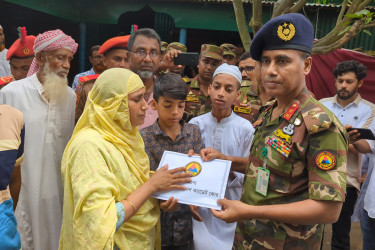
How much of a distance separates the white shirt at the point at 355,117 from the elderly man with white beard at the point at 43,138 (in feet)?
11.6

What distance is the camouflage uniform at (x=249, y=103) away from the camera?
3.79 meters

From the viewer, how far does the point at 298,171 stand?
69.4 inches

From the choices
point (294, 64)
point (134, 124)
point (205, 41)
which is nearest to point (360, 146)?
point (294, 64)

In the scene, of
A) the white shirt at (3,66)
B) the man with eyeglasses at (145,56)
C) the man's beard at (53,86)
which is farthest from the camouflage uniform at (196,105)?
the white shirt at (3,66)

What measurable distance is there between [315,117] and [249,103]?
2546 mm

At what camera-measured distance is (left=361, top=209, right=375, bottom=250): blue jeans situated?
346cm

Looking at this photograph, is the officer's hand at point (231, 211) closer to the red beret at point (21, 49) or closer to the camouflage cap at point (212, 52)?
the camouflage cap at point (212, 52)

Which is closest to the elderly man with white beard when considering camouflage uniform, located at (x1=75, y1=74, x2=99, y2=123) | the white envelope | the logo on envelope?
camouflage uniform, located at (x1=75, y1=74, x2=99, y2=123)

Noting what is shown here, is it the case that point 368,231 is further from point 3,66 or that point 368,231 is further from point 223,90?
point 3,66

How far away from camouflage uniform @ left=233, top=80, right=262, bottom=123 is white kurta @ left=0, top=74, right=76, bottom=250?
6.64 ft

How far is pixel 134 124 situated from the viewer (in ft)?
7.16

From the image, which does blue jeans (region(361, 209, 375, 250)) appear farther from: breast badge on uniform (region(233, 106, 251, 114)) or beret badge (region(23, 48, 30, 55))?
beret badge (region(23, 48, 30, 55))

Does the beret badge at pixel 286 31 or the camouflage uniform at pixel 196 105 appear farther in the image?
the camouflage uniform at pixel 196 105

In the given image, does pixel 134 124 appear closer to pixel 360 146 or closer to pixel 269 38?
pixel 269 38
